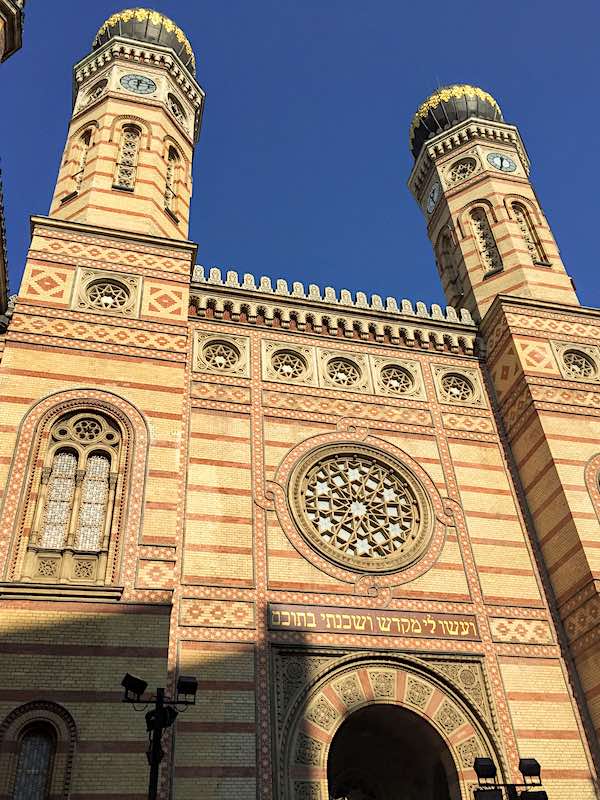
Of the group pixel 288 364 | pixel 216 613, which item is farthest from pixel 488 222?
pixel 216 613

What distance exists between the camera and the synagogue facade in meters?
8.54

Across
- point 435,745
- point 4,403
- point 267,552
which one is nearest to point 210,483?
point 267,552

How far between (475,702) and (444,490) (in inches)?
142

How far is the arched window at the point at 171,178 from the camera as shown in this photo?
14922 millimetres

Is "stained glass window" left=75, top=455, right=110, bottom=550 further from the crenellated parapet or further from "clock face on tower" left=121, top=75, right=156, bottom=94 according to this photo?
"clock face on tower" left=121, top=75, right=156, bottom=94

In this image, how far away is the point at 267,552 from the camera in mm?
10766

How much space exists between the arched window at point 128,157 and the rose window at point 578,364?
30.9ft

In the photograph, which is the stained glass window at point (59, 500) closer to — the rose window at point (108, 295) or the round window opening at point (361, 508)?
the rose window at point (108, 295)

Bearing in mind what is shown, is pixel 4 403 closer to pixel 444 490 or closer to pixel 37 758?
pixel 37 758

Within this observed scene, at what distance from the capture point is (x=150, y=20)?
17875mm

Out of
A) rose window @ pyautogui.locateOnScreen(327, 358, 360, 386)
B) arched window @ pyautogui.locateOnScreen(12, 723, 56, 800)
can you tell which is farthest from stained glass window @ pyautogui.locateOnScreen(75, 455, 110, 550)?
rose window @ pyautogui.locateOnScreen(327, 358, 360, 386)

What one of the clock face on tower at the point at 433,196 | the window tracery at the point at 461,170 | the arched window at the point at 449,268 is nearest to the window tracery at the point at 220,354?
the arched window at the point at 449,268

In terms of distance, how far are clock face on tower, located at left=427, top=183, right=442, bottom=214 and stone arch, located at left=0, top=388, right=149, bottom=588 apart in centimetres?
1153

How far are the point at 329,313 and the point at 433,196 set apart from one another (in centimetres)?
664
